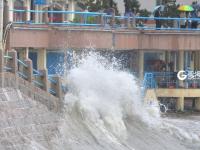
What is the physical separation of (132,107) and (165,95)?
12.5 meters

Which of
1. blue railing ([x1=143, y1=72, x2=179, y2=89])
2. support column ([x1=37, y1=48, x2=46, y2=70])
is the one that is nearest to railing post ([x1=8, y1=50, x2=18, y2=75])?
support column ([x1=37, y1=48, x2=46, y2=70])

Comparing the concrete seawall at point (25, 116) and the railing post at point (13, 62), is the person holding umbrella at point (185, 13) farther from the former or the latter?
the railing post at point (13, 62)

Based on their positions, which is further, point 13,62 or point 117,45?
point 117,45

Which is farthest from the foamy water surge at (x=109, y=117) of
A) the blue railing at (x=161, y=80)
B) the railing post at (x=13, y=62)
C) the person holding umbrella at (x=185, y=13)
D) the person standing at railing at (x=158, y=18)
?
the person holding umbrella at (x=185, y=13)

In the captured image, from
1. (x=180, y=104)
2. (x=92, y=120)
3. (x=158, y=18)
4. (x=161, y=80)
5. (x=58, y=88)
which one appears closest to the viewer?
(x=58, y=88)

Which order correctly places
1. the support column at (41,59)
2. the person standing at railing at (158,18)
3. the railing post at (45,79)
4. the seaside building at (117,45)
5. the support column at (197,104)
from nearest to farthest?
the railing post at (45,79) < the seaside building at (117,45) < the support column at (41,59) < the person standing at railing at (158,18) < the support column at (197,104)

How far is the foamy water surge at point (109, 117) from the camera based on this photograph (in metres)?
21.2

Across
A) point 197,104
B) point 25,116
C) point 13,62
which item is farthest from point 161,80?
point 25,116

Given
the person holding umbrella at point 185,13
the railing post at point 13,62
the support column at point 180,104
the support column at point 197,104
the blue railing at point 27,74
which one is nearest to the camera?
the railing post at point 13,62

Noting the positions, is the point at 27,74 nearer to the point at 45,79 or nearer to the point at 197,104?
the point at 45,79

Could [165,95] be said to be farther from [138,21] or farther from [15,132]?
[15,132]

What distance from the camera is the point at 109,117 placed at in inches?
906

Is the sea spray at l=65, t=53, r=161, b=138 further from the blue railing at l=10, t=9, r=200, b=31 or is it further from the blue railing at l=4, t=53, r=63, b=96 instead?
the blue railing at l=10, t=9, r=200, b=31

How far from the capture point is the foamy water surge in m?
21.2
